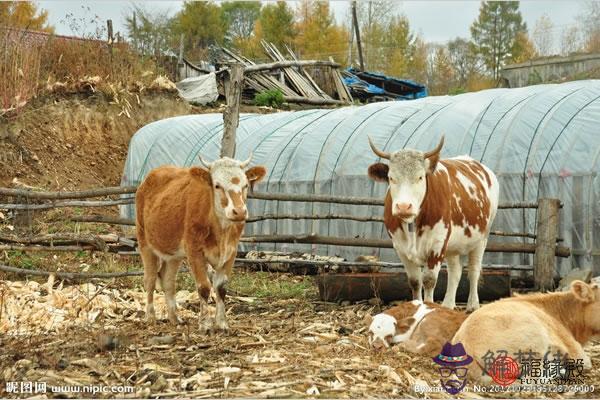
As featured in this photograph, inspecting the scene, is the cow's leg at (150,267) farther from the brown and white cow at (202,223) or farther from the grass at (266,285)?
the grass at (266,285)

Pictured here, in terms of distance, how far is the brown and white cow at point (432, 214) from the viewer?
7.74m

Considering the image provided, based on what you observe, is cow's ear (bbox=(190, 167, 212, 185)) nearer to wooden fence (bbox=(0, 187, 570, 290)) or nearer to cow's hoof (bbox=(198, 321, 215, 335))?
cow's hoof (bbox=(198, 321, 215, 335))

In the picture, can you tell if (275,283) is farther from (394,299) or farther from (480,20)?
(480,20)

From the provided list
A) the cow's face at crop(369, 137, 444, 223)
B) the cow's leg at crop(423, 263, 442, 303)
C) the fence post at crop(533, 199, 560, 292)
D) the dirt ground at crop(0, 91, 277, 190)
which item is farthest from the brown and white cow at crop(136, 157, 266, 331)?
the dirt ground at crop(0, 91, 277, 190)

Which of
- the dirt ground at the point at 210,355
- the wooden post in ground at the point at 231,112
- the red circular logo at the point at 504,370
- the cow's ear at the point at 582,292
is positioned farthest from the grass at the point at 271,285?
the red circular logo at the point at 504,370

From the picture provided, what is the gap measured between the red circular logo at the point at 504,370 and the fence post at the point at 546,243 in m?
5.02

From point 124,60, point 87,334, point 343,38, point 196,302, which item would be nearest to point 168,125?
point 124,60

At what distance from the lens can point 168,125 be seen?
17875mm

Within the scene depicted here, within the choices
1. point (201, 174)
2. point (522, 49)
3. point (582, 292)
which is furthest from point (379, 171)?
point (522, 49)

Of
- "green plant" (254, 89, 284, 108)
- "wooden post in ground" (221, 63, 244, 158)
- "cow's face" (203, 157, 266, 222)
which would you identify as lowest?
"cow's face" (203, 157, 266, 222)

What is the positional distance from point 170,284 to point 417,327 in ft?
9.41

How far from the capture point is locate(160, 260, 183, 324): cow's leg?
8.21 m

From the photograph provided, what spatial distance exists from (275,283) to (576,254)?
163 inches

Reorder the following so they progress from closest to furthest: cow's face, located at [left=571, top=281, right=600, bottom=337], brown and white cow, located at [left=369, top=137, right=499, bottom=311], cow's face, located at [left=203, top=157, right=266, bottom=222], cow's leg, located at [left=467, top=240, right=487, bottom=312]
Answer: cow's face, located at [left=571, top=281, right=600, bottom=337], cow's face, located at [left=203, top=157, right=266, bottom=222], brown and white cow, located at [left=369, top=137, right=499, bottom=311], cow's leg, located at [left=467, top=240, right=487, bottom=312]
